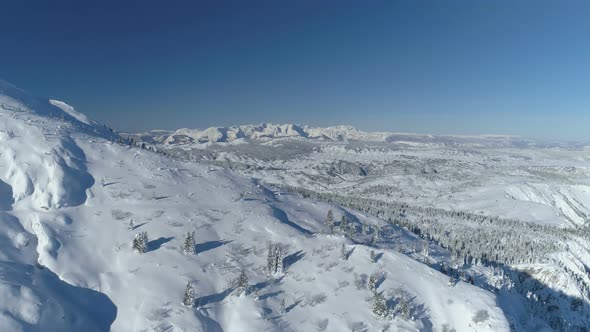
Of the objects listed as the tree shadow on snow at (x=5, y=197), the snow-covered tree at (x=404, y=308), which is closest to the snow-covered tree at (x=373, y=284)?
the snow-covered tree at (x=404, y=308)

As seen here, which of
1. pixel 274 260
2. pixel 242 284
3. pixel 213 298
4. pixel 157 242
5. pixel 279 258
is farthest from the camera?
pixel 279 258

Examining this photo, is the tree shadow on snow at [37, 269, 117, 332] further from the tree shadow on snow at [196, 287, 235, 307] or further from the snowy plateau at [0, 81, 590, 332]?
the tree shadow on snow at [196, 287, 235, 307]

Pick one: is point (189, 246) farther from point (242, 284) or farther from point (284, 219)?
point (284, 219)

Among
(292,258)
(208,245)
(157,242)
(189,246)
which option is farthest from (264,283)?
(157,242)

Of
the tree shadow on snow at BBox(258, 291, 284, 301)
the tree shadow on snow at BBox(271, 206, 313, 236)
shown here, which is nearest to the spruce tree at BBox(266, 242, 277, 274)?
the tree shadow on snow at BBox(258, 291, 284, 301)

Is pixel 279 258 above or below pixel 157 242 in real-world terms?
below

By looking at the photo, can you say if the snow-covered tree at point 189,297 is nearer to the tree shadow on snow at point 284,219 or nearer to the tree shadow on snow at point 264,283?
the tree shadow on snow at point 264,283
